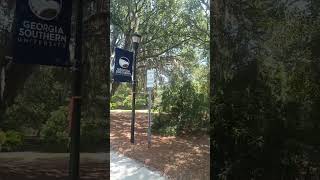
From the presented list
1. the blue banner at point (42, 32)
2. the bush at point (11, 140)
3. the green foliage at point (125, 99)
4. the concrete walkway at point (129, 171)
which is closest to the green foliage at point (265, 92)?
the blue banner at point (42, 32)

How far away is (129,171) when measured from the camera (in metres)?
→ 7.53

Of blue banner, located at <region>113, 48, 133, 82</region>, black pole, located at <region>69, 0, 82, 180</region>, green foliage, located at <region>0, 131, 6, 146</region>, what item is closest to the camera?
black pole, located at <region>69, 0, 82, 180</region>

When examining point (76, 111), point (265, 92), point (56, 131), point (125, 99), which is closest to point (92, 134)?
point (56, 131)

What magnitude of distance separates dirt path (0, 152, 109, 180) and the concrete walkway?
1875 millimetres

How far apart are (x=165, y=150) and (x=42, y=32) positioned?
366cm

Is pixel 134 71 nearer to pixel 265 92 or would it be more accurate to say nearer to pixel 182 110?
pixel 182 110

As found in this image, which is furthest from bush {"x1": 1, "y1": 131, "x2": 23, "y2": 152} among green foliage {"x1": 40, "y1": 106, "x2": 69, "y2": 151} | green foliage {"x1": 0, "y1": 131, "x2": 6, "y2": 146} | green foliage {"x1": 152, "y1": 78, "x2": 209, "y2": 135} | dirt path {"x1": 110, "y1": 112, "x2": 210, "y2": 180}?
green foliage {"x1": 152, "y1": 78, "x2": 209, "y2": 135}

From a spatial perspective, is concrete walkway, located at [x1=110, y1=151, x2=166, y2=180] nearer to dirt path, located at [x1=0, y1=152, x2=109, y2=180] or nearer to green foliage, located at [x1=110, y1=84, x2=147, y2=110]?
green foliage, located at [x1=110, y1=84, x2=147, y2=110]

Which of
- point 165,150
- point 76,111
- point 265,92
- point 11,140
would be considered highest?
point 265,92

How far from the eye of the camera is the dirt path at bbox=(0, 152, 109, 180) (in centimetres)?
502

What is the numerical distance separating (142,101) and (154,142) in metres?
0.81

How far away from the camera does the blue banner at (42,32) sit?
469cm

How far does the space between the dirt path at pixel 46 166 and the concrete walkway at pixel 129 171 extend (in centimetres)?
187

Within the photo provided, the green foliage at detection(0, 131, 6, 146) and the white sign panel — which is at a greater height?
the white sign panel
